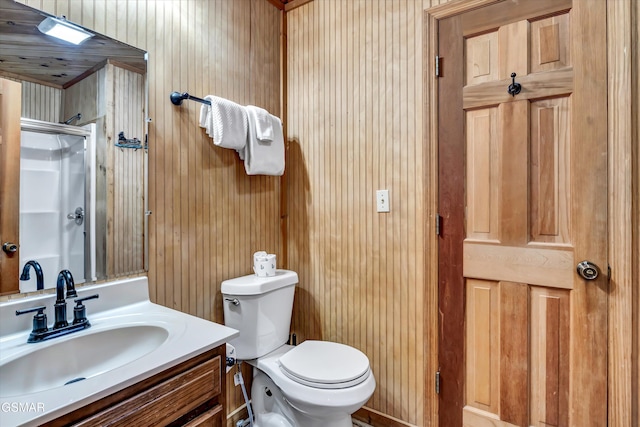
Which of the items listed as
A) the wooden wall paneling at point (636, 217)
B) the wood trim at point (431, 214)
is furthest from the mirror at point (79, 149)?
the wooden wall paneling at point (636, 217)

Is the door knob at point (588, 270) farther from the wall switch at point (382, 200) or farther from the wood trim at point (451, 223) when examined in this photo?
the wall switch at point (382, 200)

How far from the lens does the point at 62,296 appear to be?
1026mm

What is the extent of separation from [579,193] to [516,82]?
51 centimetres

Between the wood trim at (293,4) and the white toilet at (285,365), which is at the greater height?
the wood trim at (293,4)

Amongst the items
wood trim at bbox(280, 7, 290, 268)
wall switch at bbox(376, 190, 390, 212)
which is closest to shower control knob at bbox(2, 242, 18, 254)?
wood trim at bbox(280, 7, 290, 268)

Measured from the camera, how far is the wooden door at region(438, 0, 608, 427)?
1.22 meters

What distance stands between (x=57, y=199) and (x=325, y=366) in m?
1.20

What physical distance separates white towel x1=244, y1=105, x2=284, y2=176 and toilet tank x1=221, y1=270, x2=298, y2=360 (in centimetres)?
57

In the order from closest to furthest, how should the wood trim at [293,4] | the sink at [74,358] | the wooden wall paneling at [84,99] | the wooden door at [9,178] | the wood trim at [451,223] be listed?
the sink at [74,358]
the wooden door at [9,178]
the wooden wall paneling at [84,99]
the wood trim at [451,223]
the wood trim at [293,4]

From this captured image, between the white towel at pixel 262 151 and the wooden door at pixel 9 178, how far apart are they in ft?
2.85

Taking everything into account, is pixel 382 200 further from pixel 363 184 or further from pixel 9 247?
pixel 9 247

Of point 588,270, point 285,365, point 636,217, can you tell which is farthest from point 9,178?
point 636,217

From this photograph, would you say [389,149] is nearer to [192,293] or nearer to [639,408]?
[192,293]

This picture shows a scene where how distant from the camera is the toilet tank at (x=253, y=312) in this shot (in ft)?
5.02
